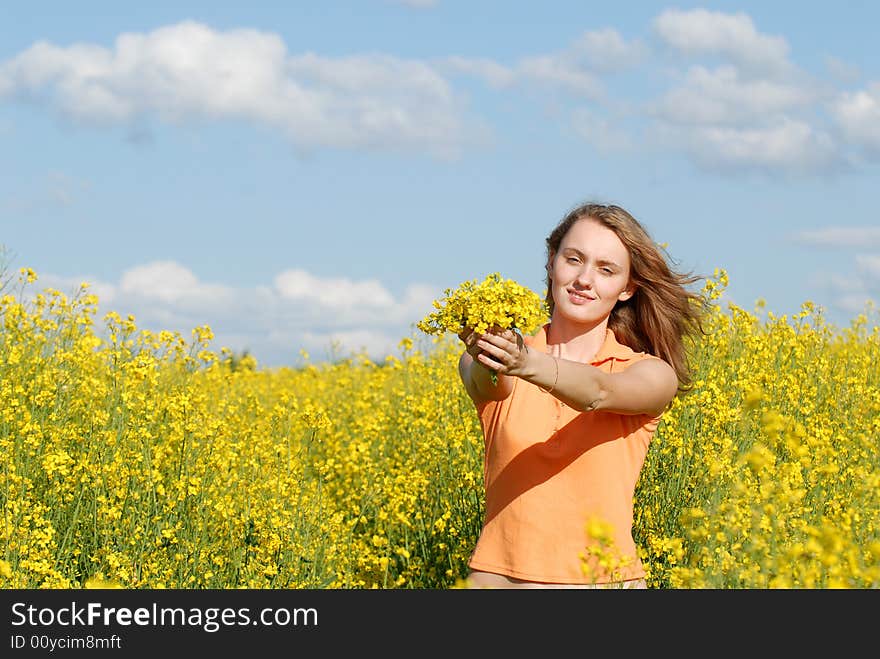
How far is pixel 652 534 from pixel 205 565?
1.87m

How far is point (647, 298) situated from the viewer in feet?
10.7

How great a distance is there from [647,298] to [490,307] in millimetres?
942

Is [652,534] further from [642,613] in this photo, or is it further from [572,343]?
[642,613]

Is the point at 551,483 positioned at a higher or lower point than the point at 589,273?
lower

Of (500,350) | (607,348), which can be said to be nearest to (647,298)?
(607,348)

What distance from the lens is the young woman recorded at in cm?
285

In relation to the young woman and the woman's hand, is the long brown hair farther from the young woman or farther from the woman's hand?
the woman's hand

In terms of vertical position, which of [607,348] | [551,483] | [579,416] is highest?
[607,348]

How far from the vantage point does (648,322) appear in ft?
10.6

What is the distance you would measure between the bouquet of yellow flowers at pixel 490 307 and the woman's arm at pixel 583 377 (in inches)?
1.6

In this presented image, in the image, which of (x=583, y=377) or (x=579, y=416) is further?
(x=579, y=416)

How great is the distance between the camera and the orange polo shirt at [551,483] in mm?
2879

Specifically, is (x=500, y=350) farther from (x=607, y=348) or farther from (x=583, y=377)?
(x=607, y=348)

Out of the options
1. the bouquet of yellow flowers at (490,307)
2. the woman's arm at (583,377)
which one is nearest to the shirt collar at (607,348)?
the woman's arm at (583,377)
